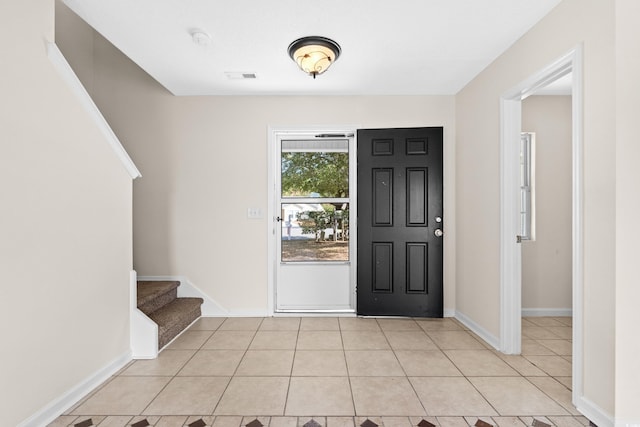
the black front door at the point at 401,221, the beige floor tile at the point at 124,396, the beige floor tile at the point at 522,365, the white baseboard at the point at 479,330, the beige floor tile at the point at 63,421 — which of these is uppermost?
the black front door at the point at 401,221

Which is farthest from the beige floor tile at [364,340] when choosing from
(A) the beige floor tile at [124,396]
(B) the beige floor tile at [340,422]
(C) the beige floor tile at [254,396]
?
(A) the beige floor tile at [124,396]

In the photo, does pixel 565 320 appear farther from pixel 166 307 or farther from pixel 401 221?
pixel 166 307

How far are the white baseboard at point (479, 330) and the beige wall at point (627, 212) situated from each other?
45.4 inches

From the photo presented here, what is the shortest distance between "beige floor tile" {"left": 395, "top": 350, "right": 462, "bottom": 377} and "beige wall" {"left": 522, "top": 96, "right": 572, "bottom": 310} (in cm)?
175

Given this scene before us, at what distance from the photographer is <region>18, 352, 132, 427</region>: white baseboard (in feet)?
5.95

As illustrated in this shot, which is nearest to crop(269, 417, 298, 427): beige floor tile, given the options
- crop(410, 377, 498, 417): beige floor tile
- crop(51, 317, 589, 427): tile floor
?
crop(51, 317, 589, 427): tile floor

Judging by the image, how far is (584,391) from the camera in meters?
1.94

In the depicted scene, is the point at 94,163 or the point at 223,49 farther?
the point at 223,49

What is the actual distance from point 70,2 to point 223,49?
3.23 ft

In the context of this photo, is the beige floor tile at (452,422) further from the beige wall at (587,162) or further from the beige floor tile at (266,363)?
the beige floor tile at (266,363)

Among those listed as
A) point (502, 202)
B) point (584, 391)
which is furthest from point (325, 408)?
point (502, 202)

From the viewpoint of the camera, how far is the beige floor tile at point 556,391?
202 centimetres

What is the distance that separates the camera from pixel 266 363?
2604mm

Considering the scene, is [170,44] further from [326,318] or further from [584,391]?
[584,391]
